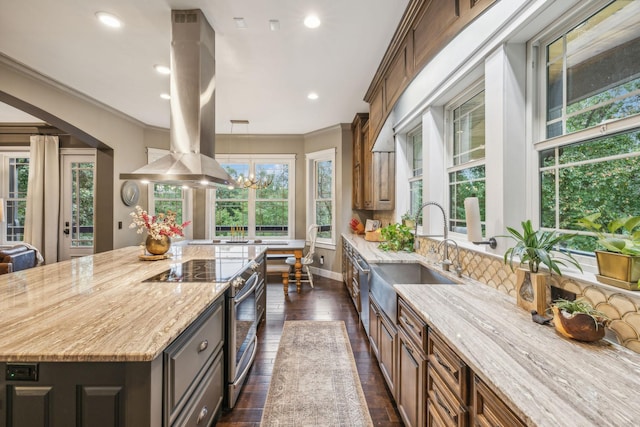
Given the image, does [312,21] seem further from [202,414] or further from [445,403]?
[202,414]

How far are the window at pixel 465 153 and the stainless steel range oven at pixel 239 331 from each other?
1.85 meters

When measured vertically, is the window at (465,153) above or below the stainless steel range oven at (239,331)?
above

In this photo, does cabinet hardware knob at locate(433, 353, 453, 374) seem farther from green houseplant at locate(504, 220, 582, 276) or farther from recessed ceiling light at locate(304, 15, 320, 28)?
recessed ceiling light at locate(304, 15, 320, 28)

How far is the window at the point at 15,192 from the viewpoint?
212 inches

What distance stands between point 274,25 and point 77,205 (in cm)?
520

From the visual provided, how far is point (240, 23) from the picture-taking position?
2395mm

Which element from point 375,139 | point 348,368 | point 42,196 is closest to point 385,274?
point 348,368

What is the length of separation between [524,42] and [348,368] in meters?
2.58

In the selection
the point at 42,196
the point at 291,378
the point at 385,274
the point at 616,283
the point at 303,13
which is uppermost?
the point at 303,13

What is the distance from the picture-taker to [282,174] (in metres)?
6.02

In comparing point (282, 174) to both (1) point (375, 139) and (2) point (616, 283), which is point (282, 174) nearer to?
(1) point (375, 139)

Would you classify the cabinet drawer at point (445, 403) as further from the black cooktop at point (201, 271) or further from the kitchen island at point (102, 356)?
the black cooktop at point (201, 271)

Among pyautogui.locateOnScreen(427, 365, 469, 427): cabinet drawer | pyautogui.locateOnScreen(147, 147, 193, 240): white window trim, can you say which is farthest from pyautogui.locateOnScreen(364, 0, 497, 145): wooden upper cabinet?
pyautogui.locateOnScreen(147, 147, 193, 240): white window trim

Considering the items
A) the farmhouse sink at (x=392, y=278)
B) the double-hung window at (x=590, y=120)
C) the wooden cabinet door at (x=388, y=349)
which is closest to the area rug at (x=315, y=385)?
the wooden cabinet door at (x=388, y=349)
